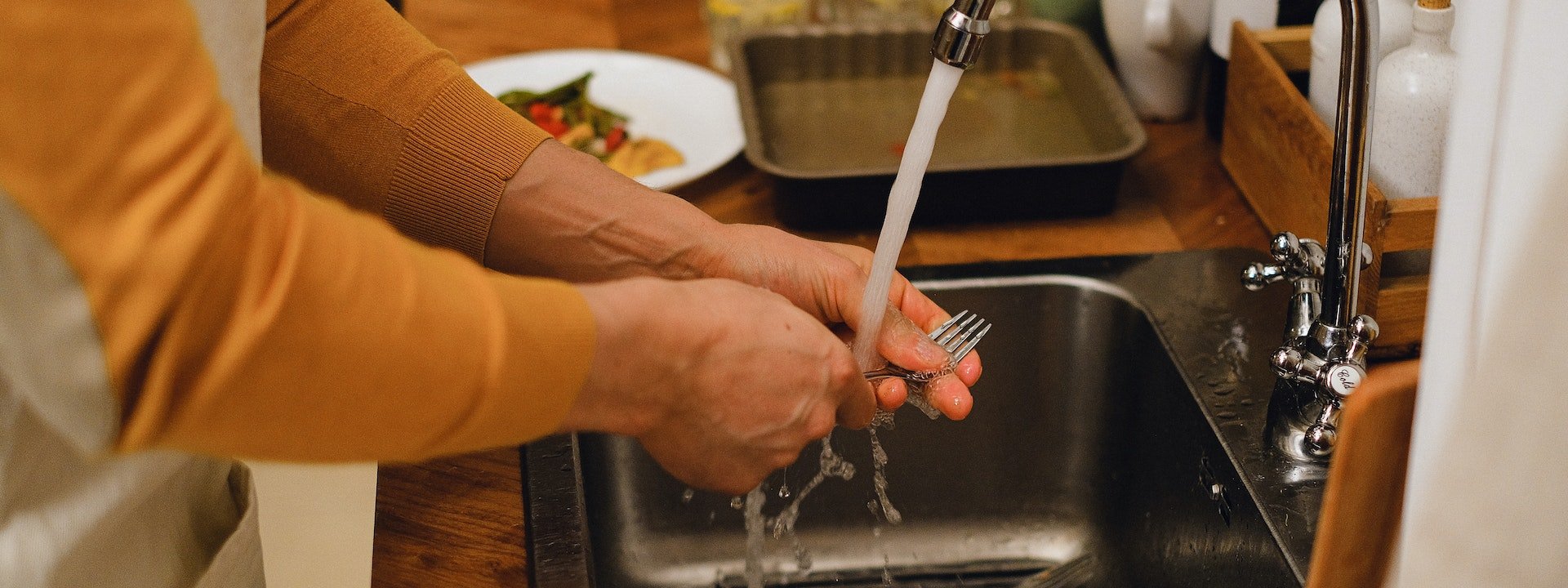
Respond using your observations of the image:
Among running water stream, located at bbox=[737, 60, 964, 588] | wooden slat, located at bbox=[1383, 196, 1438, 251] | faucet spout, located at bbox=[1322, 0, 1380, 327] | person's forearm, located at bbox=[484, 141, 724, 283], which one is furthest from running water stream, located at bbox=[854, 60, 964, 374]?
wooden slat, located at bbox=[1383, 196, 1438, 251]

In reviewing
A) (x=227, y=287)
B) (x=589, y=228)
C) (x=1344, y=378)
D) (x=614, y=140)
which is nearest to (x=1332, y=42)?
(x=1344, y=378)

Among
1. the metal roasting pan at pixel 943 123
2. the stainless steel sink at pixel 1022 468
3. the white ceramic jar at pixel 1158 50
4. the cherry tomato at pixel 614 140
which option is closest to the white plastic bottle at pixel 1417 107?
the stainless steel sink at pixel 1022 468

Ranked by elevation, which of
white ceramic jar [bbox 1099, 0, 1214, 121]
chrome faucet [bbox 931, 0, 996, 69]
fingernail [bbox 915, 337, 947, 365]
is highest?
chrome faucet [bbox 931, 0, 996, 69]

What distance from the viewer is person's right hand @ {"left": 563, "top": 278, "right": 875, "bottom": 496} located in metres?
0.60

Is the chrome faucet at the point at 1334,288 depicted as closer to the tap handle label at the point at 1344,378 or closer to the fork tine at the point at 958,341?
the tap handle label at the point at 1344,378

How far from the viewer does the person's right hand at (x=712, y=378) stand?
1.98 ft

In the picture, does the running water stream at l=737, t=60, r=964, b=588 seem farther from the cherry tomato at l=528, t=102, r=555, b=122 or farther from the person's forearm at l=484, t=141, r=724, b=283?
the cherry tomato at l=528, t=102, r=555, b=122

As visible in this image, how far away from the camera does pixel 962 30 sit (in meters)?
0.64

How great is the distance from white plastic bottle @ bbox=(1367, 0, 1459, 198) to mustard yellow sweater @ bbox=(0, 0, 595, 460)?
2.10 feet

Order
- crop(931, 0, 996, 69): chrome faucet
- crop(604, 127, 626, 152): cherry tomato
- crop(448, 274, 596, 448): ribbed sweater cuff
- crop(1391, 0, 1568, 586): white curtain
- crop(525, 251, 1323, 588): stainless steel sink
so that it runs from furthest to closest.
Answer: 1. crop(604, 127, 626, 152): cherry tomato
2. crop(525, 251, 1323, 588): stainless steel sink
3. crop(931, 0, 996, 69): chrome faucet
4. crop(448, 274, 596, 448): ribbed sweater cuff
5. crop(1391, 0, 1568, 586): white curtain

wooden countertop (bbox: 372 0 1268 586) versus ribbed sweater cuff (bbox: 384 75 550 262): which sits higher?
ribbed sweater cuff (bbox: 384 75 550 262)

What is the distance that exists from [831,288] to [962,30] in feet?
0.95

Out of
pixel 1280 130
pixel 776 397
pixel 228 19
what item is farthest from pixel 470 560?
pixel 1280 130

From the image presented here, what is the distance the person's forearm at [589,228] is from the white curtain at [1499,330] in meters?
0.53
